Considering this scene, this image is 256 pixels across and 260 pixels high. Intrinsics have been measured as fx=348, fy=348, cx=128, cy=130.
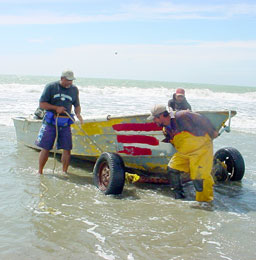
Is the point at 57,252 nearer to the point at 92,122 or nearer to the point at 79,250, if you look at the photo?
the point at 79,250

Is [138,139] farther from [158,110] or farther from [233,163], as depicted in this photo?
[233,163]

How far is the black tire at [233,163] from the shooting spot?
5906 millimetres

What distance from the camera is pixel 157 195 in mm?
5145

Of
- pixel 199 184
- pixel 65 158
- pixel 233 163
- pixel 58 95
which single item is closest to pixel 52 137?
pixel 65 158

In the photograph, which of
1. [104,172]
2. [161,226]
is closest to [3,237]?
[161,226]

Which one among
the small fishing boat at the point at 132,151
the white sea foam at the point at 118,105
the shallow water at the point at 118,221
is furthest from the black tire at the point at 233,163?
the white sea foam at the point at 118,105

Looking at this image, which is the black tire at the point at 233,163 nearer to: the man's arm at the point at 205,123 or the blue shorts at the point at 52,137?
the man's arm at the point at 205,123

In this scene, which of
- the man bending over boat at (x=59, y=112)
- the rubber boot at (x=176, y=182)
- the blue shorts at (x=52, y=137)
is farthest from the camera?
the blue shorts at (x=52, y=137)

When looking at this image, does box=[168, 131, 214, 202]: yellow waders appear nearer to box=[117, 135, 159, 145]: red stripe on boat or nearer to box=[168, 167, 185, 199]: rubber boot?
box=[168, 167, 185, 199]: rubber boot

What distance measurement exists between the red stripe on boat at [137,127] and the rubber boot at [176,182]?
2.19 ft

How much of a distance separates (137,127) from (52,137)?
1552 mm

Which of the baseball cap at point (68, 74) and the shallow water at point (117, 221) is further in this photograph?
the baseball cap at point (68, 74)

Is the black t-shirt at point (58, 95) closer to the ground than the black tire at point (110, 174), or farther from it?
farther from it

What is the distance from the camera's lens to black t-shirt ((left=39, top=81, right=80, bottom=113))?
5.62 m
